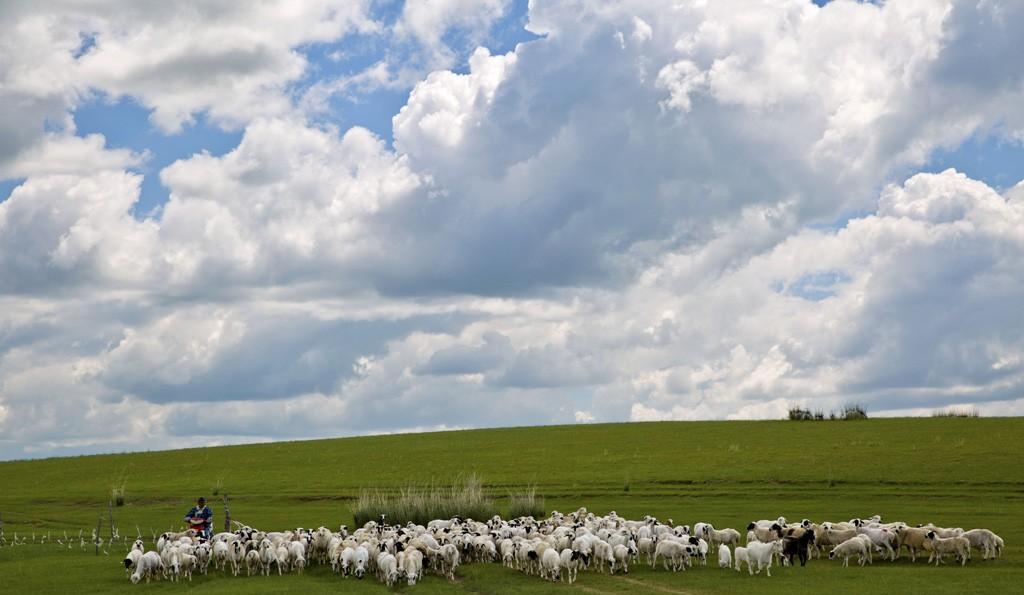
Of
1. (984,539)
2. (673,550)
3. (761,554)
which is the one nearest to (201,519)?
(673,550)

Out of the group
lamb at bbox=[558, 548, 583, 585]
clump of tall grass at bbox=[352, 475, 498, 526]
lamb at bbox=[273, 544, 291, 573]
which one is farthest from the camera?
clump of tall grass at bbox=[352, 475, 498, 526]

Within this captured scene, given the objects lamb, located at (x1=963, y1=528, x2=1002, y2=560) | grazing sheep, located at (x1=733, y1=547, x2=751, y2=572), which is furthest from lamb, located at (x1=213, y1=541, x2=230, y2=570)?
lamb, located at (x1=963, y1=528, x2=1002, y2=560)

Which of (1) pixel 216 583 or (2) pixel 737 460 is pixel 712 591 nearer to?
(1) pixel 216 583

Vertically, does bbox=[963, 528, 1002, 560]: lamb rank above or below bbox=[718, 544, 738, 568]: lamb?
above

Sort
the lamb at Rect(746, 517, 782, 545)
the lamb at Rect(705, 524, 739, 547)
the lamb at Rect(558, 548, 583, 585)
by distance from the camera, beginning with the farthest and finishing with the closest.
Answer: the lamb at Rect(705, 524, 739, 547) → the lamb at Rect(746, 517, 782, 545) → the lamb at Rect(558, 548, 583, 585)

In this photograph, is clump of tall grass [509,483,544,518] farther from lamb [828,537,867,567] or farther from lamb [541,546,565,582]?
lamb [828,537,867,567]

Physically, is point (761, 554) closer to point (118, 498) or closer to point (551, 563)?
point (551, 563)

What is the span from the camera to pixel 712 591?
2756 cm

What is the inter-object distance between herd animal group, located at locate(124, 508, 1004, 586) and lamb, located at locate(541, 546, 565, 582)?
3 centimetres

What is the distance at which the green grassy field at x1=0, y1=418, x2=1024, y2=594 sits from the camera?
101ft

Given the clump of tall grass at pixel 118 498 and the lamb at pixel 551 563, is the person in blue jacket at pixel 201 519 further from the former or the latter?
the clump of tall grass at pixel 118 498

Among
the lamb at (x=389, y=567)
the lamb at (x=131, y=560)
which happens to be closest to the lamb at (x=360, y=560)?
the lamb at (x=389, y=567)

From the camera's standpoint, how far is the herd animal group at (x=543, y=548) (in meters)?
31.5

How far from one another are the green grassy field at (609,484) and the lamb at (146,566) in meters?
0.82
